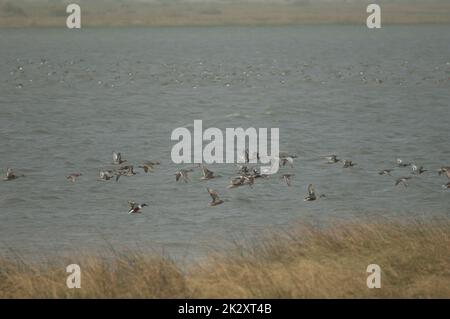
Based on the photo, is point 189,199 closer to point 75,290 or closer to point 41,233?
point 41,233

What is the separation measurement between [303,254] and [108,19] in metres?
173

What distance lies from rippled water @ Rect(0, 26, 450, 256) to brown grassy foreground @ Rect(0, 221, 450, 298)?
344 cm

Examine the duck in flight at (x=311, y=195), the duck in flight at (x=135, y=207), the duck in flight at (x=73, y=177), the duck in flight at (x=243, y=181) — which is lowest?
the duck in flight at (x=135, y=207)

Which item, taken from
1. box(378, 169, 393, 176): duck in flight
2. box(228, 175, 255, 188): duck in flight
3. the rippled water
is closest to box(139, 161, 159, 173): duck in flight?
the rippled water

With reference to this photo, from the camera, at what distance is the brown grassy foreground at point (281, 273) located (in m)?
13.0

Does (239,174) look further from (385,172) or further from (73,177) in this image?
(73,177)

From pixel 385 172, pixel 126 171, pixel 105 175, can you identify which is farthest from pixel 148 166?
pixel 385 172

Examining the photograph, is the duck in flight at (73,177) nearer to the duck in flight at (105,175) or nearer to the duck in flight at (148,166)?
the duck in flight at (105,175)

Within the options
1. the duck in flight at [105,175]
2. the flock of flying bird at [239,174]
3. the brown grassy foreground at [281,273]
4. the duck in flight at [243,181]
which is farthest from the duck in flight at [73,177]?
the brown grassy foreground at [281,273]

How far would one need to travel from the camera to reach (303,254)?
15.1 m

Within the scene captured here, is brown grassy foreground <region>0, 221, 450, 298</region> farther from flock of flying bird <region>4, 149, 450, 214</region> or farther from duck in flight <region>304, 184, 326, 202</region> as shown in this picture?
flock of flying bird <region>4, 149, 450, 214</region>

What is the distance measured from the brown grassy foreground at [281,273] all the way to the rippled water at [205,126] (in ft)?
11.3

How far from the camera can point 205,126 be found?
41.7 meters

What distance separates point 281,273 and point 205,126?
92.8 ft
